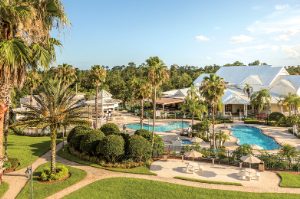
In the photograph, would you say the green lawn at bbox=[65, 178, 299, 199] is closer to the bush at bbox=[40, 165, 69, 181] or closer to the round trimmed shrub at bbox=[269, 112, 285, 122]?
the bush at bbox=[40, 165, 69, 181]

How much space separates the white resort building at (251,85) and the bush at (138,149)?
31.6 metres

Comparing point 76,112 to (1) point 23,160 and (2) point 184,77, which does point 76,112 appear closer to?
(1) point 23,160

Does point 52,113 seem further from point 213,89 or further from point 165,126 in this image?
point 165,126

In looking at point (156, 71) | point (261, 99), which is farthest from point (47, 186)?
point (261, 99)

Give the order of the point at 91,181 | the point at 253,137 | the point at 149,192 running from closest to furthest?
the point at 149,192
the point at 91,181
the point at 253,137

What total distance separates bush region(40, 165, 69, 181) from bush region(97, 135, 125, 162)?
320 cm

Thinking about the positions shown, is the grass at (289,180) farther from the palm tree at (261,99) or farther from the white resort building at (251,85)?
the white resort building at (251,85)

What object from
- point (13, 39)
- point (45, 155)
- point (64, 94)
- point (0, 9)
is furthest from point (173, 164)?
point (0, 9)

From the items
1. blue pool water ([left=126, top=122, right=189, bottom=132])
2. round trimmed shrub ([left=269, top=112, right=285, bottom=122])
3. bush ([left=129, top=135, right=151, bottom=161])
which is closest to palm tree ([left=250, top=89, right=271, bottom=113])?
round trimmed shrub ([left=269, top=112, right=285, bottom=122])

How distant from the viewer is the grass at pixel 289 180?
19.9 m

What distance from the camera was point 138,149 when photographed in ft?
78.2

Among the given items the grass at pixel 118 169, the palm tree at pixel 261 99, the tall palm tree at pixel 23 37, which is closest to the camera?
the tall palm tree at pixel 23 37

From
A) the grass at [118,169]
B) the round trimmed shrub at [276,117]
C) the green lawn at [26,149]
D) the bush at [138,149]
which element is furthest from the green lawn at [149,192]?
the round trimmed shrub at [276,117]

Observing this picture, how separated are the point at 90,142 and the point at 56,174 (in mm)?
Answer: 4770
